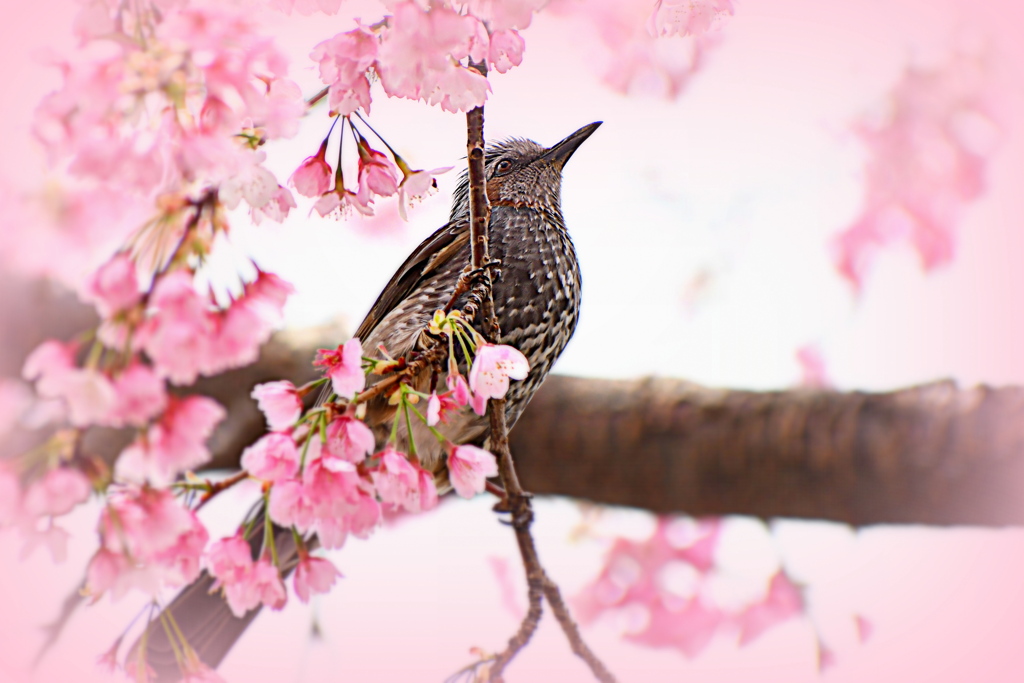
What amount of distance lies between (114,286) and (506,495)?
0.58 meters

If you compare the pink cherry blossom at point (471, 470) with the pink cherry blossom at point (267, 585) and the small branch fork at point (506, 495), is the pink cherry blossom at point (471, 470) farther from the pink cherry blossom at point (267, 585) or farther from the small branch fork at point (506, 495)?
the pink cherry blossom at point (267, 585)

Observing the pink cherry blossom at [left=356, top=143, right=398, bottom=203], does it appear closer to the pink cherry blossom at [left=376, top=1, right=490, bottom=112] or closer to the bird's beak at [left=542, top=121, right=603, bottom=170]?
the pink cherry blossom at [left=376, top=1, right=490, bottom=112]

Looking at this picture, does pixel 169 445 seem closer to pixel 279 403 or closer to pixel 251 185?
pixel 279 403

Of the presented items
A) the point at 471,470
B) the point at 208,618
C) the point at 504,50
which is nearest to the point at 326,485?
the point at 471,470

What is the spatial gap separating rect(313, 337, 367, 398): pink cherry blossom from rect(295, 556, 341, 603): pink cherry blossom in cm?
22

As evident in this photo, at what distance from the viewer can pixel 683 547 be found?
2848 mm

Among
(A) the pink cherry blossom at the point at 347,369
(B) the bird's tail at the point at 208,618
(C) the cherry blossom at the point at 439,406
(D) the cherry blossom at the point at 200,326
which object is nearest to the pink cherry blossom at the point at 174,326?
(D) the cherry blossom at the point at 200,326

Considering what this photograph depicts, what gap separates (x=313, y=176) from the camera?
0.72 meters

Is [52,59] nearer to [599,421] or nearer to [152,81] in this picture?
[152,81]

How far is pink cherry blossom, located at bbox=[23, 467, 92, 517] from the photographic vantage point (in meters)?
0.65

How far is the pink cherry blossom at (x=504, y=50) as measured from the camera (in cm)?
74

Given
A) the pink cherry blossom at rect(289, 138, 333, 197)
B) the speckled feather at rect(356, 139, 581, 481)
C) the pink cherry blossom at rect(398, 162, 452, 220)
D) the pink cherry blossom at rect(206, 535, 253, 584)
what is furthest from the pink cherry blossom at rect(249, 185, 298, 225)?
the pink cherry blossom at rect(206, 535, 253, 584)

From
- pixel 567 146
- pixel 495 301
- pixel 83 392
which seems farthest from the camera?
pixel 567 146

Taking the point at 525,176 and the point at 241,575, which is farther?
the point at 525,176
